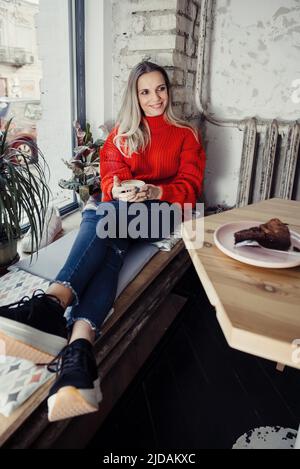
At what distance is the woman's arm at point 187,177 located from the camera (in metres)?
1.84

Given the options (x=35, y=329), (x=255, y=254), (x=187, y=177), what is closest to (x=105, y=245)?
(x=35, y=329)

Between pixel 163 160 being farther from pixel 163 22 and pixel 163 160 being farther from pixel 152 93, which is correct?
pixel 163 22

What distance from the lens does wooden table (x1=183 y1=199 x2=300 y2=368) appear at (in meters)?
0.67

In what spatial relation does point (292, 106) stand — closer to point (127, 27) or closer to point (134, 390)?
point (127, 27)

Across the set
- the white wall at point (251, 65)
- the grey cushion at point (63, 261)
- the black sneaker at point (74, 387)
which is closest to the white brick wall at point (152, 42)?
the white wall at point (251, 65)

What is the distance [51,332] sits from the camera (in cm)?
106

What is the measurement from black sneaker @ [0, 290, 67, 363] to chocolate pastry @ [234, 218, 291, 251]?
2.00 feet

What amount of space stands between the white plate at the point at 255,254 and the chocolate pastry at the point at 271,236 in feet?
0.07

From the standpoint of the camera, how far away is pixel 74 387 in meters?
→ 0.85

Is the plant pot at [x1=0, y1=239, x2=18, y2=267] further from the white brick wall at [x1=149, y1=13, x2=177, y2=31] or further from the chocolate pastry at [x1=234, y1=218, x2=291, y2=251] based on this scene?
the white brick wall at [x1=149, y1=13, x2=177, y2=31]

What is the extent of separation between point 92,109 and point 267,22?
1.24m

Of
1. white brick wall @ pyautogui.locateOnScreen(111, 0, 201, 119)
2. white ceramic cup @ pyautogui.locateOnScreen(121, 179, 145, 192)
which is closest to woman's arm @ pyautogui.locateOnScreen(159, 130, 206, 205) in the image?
white ceramic cup @ pyautogui.locateOnScreen(121, 179, 145, 192)

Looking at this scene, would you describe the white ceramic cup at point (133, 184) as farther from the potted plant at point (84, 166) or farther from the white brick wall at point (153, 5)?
the white brick wall at point (153, 5)
